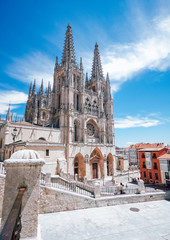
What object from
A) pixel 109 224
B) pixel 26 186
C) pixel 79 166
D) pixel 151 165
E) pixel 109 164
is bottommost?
pixel 109 164

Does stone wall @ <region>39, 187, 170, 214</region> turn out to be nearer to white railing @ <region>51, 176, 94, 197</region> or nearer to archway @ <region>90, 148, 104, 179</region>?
white railing @ <region>51, 176, 94, 197</region>

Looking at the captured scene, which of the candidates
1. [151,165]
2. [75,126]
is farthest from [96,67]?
[151,165]

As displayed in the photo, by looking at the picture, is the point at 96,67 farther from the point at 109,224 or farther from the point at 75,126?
the point at 109,224

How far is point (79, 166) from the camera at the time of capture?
89.2 feet

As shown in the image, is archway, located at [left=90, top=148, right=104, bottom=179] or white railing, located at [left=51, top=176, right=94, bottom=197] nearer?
white railing, located at [left=51, top=176, right=94, bottom=197]

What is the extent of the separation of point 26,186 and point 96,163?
93.5 ft

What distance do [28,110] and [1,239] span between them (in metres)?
50.5

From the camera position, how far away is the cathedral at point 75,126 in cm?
2156

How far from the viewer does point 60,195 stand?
29.9 feet

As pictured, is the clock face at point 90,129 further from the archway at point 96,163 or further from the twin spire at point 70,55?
the twin spire at point 70,55

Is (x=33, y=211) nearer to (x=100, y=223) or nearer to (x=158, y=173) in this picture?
(x=100, y=223)

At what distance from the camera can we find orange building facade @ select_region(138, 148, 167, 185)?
2183cm

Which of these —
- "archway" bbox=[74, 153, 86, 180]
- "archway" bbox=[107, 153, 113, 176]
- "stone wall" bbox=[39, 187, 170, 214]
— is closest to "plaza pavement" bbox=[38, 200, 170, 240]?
"stone wall" bbox=[39, 187, 170, 214]

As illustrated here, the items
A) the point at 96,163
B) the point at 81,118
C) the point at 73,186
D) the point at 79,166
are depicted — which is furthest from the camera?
the point at 81,118
